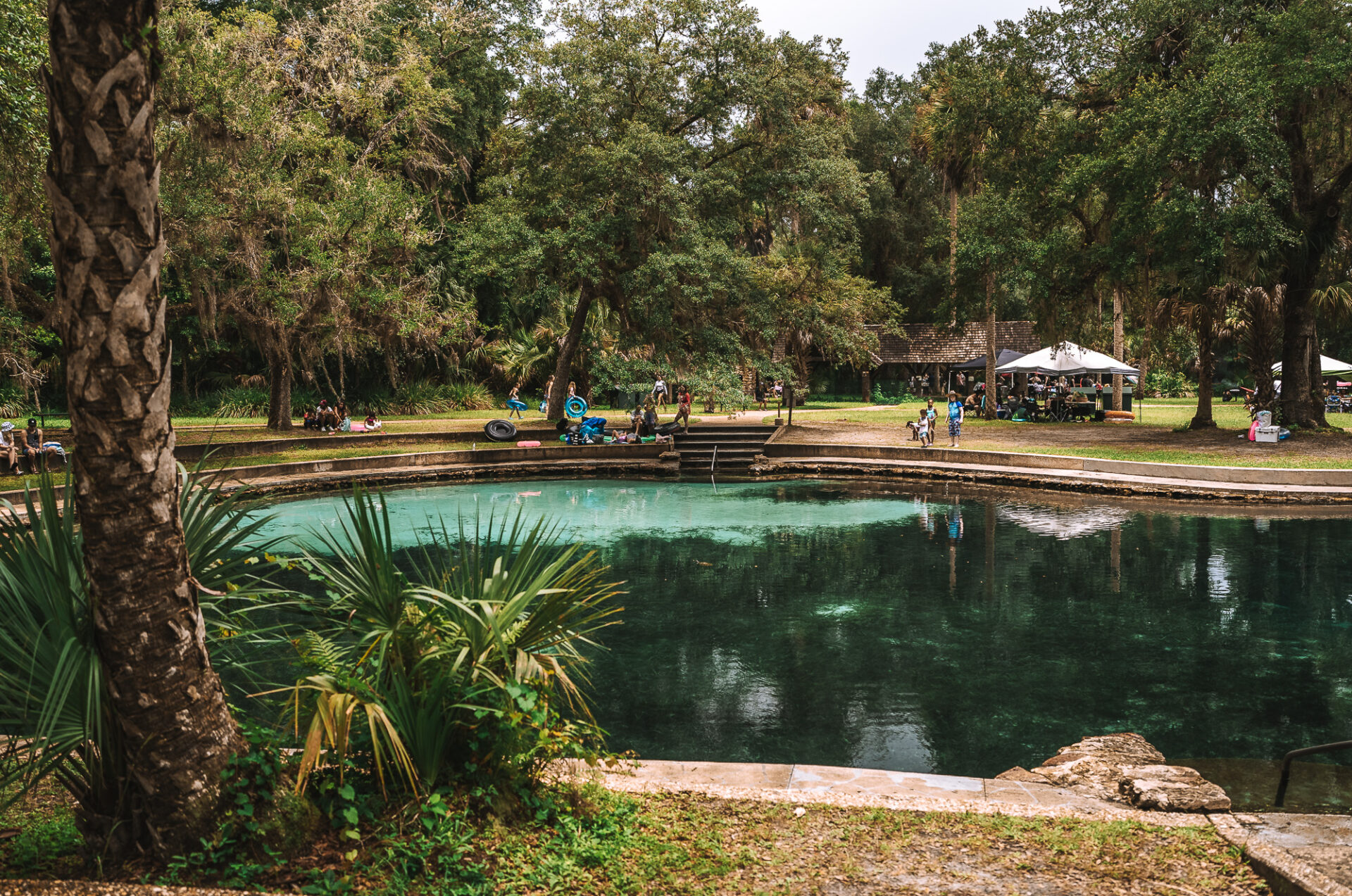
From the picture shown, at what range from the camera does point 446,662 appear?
3.60 metres

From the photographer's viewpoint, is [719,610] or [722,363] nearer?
[719,610]

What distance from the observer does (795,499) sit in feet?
59.1

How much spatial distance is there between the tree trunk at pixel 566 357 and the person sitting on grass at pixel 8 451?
13.1 metres

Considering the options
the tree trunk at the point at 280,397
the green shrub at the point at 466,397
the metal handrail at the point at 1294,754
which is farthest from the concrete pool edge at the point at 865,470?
the green shrub at the point at 466,397

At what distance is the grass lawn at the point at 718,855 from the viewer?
326 cm

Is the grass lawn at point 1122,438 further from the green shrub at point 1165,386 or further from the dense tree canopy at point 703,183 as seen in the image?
the green shrub at point 1165,386

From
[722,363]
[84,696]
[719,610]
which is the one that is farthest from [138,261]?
[722,363]

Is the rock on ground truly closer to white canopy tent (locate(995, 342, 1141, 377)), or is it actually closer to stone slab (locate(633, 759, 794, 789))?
stone slab (locate(633, 759, 794, 789))

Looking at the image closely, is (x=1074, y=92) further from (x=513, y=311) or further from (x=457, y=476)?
(x=513, y=311)

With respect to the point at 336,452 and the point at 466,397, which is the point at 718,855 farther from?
the point at 466,397

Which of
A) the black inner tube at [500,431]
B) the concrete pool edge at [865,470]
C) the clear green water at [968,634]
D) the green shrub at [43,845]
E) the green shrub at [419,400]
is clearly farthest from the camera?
the green shrub at [419,400]

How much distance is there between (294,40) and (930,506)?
18.7 m

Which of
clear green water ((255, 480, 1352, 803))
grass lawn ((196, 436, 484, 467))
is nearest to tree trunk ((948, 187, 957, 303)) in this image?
clear green water ((255, 480, 1352, 803))

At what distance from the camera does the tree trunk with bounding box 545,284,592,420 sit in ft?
82.8
